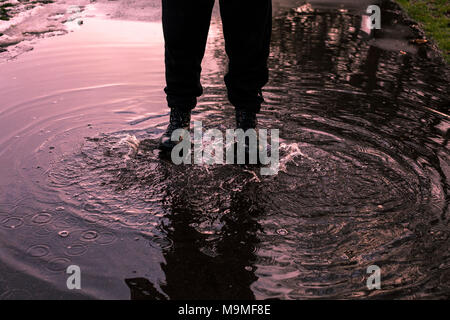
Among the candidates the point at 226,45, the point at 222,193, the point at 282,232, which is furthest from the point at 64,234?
the point at 226,45

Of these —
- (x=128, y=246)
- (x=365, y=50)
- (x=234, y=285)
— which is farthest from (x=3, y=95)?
(x=365, y=50)

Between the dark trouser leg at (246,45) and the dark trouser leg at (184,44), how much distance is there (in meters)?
0.14

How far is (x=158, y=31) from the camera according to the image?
5.68 m

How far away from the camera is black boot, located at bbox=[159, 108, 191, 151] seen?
278 centimetres

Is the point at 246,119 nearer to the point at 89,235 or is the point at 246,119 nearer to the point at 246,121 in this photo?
the point at 246,121

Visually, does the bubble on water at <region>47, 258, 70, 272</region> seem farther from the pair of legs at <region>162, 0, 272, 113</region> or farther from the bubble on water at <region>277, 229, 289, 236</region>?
the pair of legs at <region>162, 0, 272, 113</region>

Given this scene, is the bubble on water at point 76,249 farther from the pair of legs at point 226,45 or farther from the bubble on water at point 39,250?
the pair of legs at point 226,45

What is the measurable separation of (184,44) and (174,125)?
51 centimetres

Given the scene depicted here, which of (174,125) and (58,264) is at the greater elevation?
(174,125)

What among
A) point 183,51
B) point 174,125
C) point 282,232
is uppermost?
point 183,51

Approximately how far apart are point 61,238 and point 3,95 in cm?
209

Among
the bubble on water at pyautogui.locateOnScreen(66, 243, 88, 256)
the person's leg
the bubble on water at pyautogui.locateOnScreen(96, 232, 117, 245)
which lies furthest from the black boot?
the bubble on water at pyautogui.locateOnScreen(66, 243, 88, 256)

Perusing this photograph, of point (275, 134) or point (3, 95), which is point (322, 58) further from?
point (3, 95)

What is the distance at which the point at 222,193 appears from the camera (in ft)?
7.77
